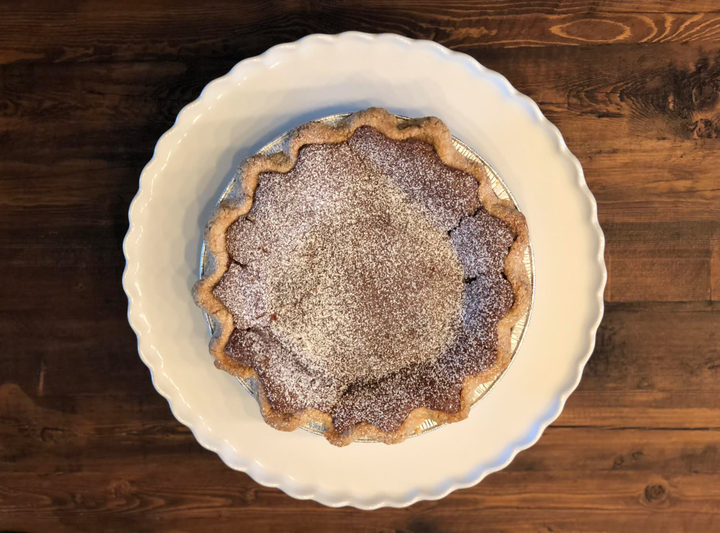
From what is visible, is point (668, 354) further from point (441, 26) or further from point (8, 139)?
point (8, 139)

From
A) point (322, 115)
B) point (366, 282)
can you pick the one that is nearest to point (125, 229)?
point (322, 115)

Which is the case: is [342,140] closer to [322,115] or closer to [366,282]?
[322,115]

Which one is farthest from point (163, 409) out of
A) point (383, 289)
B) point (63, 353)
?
point (383, 289)

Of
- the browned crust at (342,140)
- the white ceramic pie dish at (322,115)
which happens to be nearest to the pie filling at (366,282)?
the browned crust at (342,140)

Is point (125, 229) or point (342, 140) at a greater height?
point (342, 140)

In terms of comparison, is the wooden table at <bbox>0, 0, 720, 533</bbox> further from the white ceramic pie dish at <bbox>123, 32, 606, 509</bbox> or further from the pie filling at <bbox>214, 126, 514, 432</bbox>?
the pie filling at <bbox>214, 126, 514, 432</bbox>

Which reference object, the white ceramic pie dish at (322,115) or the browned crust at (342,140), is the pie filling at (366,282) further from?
the white ceramic pie dish at (322,115)
